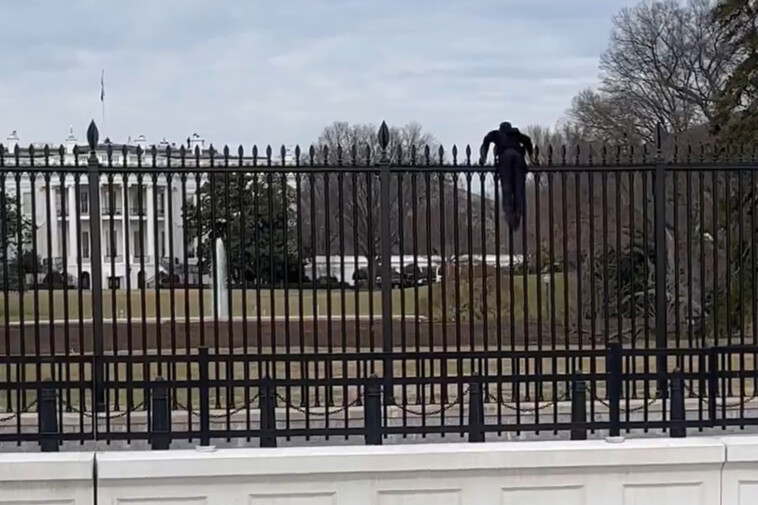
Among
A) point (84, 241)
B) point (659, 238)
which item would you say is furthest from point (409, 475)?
point (84, 241)

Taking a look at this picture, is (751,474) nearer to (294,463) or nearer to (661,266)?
(294,463)

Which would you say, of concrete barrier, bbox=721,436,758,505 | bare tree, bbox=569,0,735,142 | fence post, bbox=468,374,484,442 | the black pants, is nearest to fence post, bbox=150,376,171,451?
fence post, bbox=468,374,484,442

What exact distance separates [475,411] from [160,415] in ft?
6.96

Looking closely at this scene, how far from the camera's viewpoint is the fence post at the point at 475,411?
5934mm

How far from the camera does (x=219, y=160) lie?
10922 millimetres

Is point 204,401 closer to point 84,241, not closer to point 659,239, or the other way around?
point 659,239

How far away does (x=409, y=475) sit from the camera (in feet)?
15.3

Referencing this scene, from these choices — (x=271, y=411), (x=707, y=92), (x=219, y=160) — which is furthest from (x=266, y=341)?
(x=707, y=92)

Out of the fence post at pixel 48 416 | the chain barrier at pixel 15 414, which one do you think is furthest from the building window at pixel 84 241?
the fence post at pixel 48 416

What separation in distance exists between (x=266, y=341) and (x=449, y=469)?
12.2 meters

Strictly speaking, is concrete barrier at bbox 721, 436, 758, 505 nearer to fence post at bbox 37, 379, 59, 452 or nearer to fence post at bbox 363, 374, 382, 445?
fence post at bbox 363, 374, 382, 445

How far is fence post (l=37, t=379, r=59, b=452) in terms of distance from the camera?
19.6 ft

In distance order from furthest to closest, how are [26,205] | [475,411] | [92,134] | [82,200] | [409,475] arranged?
[26,205]
[82,200]
[92,134]
[475,411]
[409,475]

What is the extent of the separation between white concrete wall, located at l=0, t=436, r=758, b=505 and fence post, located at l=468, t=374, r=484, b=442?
1129 millimetres
